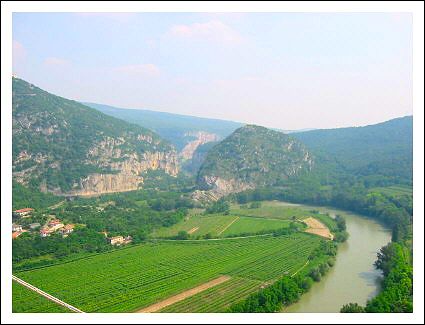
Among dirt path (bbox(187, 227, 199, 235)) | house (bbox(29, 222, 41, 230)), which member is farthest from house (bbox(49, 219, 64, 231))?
dirt path (bbox(187, 227, 199, 235))

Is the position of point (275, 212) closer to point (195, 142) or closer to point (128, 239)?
A: point (128, 239)

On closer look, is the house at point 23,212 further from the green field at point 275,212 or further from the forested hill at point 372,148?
the forested hill at point 372,148

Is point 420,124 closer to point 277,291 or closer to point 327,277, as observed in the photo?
point 277,291

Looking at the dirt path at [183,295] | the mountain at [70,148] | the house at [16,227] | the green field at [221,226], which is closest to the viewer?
the dirt path at [183,295]

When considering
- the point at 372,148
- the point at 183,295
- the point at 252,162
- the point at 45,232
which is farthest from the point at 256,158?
the point at 183,295

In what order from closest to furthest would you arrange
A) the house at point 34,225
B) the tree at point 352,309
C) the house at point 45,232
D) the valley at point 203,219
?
the tree at point 352,309, the valley at point 203,219, the house at point 45,232, the house at point 34,225

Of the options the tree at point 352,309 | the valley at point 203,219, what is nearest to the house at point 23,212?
the valley at point 203,219
